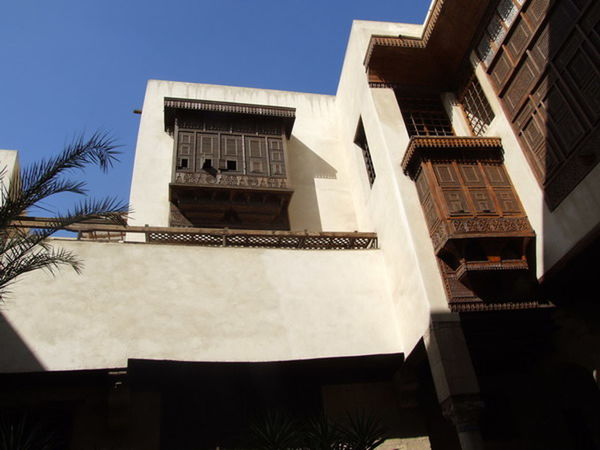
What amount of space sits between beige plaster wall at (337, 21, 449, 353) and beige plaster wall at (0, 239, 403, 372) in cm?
→ 66

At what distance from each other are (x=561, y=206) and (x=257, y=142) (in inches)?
292

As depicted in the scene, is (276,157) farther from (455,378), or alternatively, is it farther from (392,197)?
(455,378)

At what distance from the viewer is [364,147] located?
12.3 m

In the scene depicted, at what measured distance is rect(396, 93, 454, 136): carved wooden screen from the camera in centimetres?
1089

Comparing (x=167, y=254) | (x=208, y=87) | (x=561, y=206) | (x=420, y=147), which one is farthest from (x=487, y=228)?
(x=208, y=87)

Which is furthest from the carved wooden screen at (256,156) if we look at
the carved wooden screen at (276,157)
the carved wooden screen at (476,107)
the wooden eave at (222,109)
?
the carved wooden screen at (476,107)

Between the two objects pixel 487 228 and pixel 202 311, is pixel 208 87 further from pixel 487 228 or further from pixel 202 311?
pixel 487 228

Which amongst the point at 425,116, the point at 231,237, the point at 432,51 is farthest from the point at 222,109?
the point at 432,51

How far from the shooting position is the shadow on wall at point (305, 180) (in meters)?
12.3

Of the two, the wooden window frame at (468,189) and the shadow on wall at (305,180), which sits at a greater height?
the shadow on wall at (305,180)

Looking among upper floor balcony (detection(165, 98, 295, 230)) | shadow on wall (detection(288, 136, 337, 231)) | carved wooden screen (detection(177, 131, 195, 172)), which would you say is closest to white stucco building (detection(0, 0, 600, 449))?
upper floor balcony (detection(165, 98, 295, 230))

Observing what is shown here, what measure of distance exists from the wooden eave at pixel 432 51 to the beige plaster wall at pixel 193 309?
4494 mm

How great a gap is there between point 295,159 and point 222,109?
2.35 meters

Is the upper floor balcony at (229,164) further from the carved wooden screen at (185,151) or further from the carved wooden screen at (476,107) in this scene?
the carved wooden screen at (476,107)
